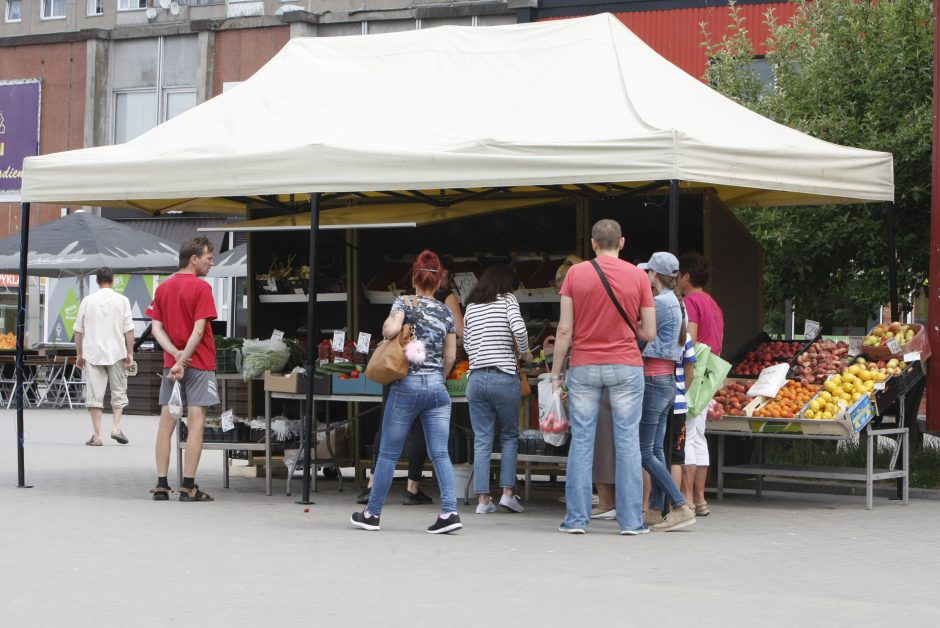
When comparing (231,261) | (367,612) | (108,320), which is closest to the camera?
(367,612)

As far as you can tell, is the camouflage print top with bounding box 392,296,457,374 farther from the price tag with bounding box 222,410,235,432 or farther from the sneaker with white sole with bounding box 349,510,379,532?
the price tag with bounding box 222,410,235,432

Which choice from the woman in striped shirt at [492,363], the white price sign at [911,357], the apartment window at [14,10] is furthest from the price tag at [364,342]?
the apartment window at [14,10]

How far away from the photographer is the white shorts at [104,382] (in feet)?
58.8

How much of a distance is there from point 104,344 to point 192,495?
6.91m

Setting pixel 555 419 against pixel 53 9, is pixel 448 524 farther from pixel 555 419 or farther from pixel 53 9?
pixel 53 9

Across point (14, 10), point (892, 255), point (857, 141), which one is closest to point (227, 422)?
point (892, 255)

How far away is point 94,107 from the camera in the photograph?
36.4 m

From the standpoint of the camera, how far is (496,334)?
10.9 metres

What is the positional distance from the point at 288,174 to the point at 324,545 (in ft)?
10.0

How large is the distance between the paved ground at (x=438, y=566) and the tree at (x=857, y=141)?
12.1 feet

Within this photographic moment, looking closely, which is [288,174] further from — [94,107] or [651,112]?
[94,107]

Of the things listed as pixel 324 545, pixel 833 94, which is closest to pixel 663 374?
pixel 324 545

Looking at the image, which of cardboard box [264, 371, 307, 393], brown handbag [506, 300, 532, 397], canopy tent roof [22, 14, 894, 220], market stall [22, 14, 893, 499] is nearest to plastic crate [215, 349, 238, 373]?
cardboard box [264, 371, 307, 393]

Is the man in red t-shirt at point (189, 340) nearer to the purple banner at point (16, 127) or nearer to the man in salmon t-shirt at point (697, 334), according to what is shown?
the man in salmon t-shirt at point (697, 334)
